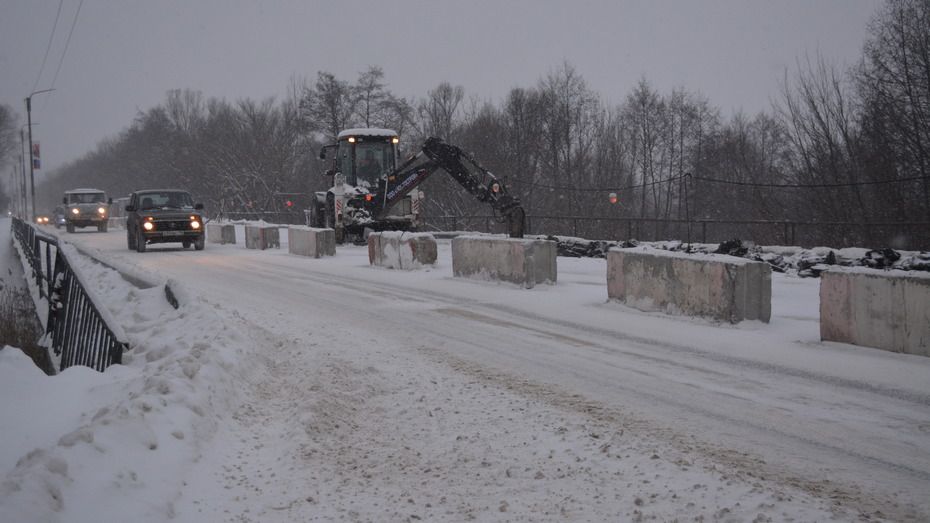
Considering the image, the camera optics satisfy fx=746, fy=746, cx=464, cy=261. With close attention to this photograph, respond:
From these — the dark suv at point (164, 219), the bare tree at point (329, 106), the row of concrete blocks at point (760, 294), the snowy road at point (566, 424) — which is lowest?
the snowy road at point (566, 424)

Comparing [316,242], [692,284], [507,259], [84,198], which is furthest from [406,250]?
[84,198]

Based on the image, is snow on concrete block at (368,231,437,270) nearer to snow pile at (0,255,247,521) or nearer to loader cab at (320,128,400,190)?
loader cab at (320,128,400,190)

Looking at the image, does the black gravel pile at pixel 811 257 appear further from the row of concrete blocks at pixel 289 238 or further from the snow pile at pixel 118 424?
the snow pile at pixel 118 424

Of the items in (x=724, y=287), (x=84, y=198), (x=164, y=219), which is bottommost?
(x=724, y=287)

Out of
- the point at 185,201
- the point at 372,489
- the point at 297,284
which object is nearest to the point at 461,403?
the point at 372,489

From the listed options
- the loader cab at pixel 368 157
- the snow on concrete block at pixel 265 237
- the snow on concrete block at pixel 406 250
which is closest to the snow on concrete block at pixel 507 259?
the snow on concrete block at pixel 406 250

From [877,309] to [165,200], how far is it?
2409cm

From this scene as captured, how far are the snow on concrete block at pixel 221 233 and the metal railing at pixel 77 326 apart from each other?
18.0m

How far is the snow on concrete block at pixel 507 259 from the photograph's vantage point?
1423 cm

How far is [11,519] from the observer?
11.4ft

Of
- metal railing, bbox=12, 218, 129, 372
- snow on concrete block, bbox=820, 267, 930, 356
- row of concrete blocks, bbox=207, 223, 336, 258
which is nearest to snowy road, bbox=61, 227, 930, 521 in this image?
snow on concrete block, bbox=820, 267, 930, 356

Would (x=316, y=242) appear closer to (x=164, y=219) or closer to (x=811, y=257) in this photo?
(x=164, y=219)

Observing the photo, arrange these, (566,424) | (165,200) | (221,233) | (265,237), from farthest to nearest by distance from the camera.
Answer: (221,233) < (265,237) < (165,200) < (566,424)

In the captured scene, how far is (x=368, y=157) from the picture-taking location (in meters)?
26.9
